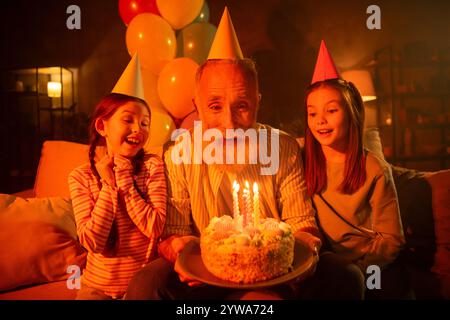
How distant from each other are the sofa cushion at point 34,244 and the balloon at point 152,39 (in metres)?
1.48

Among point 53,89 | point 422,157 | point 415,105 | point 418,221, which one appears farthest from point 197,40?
point 415,105

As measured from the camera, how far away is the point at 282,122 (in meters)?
3.84

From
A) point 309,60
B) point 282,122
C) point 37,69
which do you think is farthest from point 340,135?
point 37,69

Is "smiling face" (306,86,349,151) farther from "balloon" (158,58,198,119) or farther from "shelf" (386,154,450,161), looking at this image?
"shelf" (386,154,450,161)

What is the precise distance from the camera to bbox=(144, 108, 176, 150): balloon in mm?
2818

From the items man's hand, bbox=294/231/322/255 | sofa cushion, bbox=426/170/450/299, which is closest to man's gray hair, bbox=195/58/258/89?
man's hand, bbox=294/231/322/255

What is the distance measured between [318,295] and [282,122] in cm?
260

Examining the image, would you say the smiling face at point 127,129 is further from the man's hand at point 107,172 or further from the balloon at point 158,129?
the balloon at point 158,129

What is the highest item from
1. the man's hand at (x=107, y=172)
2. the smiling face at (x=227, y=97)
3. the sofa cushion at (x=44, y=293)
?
the smiling face at (x=227, y=97)

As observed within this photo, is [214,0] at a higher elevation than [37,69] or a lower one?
higher

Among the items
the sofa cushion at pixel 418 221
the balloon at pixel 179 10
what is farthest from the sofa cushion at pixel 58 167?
the sofa cushion at pixel 418 221

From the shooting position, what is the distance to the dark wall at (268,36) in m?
3.89

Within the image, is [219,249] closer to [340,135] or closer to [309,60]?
[340,135]

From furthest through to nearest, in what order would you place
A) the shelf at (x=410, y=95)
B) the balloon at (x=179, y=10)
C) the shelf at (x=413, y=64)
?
1. the shelf at (x=410, y=95)
2. the shelf at (x=413, y=64)
3. the balloon at (x=179, y=10)
